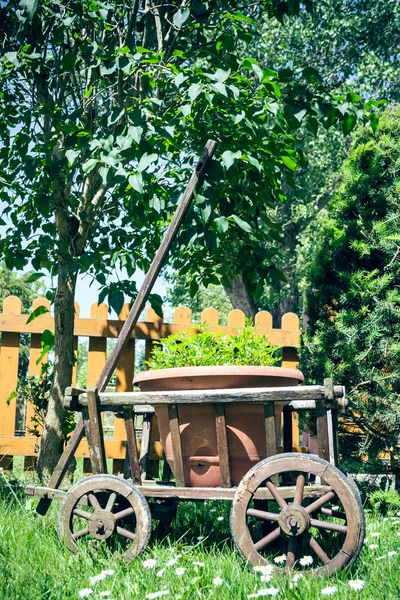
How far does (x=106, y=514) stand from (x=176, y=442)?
1.26 ft

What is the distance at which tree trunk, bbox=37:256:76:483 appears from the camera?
12.7ft

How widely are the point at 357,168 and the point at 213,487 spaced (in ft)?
7.56

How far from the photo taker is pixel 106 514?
239 cm

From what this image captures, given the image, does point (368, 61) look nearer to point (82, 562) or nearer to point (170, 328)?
point (170, 328)

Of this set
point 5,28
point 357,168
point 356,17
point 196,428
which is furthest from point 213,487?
point 356,17

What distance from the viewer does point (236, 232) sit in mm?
3648

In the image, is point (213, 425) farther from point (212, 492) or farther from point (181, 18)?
point (181, 18)

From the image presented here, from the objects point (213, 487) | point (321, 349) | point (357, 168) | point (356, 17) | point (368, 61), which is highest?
point (356, 17)

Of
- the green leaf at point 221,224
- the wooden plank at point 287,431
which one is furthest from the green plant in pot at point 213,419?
the green leaf at point 221,224

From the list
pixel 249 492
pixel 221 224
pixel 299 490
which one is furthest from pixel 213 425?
pixel 221 224

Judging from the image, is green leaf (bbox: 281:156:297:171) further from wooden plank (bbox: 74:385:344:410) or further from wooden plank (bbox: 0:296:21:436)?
wooden plank (bbox: 0:296:21:436)

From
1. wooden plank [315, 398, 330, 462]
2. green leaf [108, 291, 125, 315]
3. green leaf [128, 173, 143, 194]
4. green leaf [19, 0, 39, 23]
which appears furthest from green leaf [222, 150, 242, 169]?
green leaf [108, 291, 125, 315]

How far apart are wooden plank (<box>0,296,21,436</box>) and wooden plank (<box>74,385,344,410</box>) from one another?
2339mm

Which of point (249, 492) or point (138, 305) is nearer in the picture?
point (249, 492)
